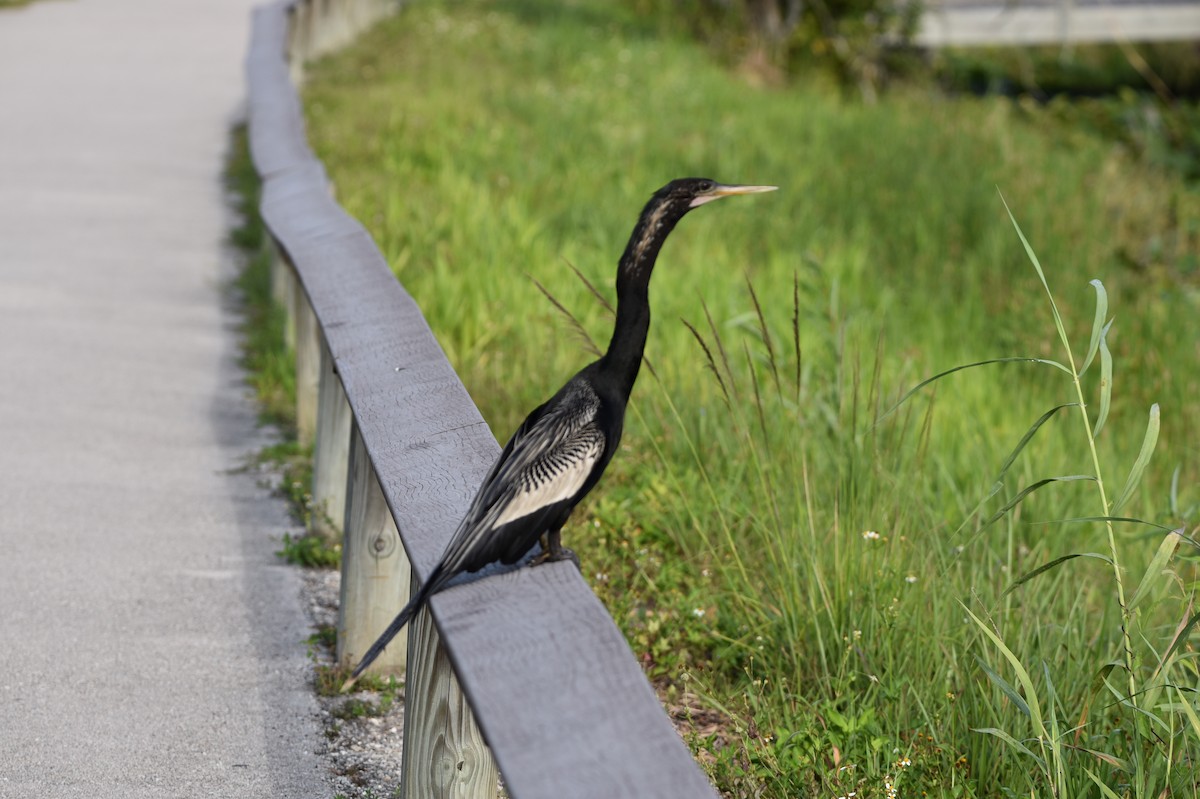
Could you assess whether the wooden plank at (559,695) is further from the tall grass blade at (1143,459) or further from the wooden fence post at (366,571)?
the wooden fence post at (366,571)

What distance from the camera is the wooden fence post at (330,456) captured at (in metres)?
3.98

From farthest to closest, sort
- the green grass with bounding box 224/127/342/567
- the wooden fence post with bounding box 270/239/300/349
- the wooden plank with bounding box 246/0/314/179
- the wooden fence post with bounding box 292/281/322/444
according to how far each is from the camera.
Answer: the wooden plank with bounding box 246/0/314/179, the wooden fence post with bounding box 270/239/300/349, the wooden fence post with bounding box 292/281/322/444, the green grass with bounding box 224/127/342/567

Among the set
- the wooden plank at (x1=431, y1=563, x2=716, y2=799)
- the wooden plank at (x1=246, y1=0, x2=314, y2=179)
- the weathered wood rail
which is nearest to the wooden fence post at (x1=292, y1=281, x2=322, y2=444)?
the weathered wood rail

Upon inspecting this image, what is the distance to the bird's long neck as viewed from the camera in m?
2.54

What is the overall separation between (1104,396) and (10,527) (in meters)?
3.09

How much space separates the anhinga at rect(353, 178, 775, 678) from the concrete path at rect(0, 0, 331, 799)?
3.05 feet

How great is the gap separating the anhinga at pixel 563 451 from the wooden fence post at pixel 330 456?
1.52 meters

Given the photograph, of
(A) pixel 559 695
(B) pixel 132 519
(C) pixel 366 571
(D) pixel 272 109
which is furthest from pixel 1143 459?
(D) pixel 272 109

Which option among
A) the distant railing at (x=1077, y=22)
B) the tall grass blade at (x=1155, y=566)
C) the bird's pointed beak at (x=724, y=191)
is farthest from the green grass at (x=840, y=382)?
the distant railing at (x=1077, y=22)

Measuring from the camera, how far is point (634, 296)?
255 cm

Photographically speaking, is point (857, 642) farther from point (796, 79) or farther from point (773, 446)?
point (796, 79)

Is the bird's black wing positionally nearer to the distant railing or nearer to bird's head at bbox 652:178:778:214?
bird's head at bbox 652:178:778:214

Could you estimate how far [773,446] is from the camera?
4488 mm

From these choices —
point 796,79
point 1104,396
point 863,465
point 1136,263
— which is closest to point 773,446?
point 863,465
